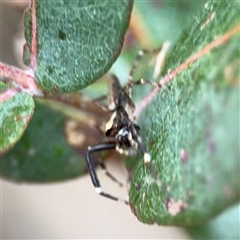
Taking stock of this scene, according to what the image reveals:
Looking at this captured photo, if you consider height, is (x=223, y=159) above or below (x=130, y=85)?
above

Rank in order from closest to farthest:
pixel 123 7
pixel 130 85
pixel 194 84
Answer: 1. pixel 194 84
2. pixel 123 7
3. pixel 130 85

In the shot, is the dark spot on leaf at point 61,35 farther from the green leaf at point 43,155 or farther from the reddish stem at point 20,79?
the green leaf at point 43,155

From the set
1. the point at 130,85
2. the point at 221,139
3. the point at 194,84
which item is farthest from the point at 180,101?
the point at 130,85

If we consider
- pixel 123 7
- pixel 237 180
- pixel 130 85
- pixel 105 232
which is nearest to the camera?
pixel 237 180

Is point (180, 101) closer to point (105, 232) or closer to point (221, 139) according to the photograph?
point (221, 139)

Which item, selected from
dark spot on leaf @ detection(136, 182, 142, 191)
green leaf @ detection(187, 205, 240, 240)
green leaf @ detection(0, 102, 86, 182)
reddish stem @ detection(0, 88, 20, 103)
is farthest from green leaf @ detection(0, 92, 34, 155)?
green leaf @ detection(187, 205, 240, 240)

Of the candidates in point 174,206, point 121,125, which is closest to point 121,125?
point 121,125
